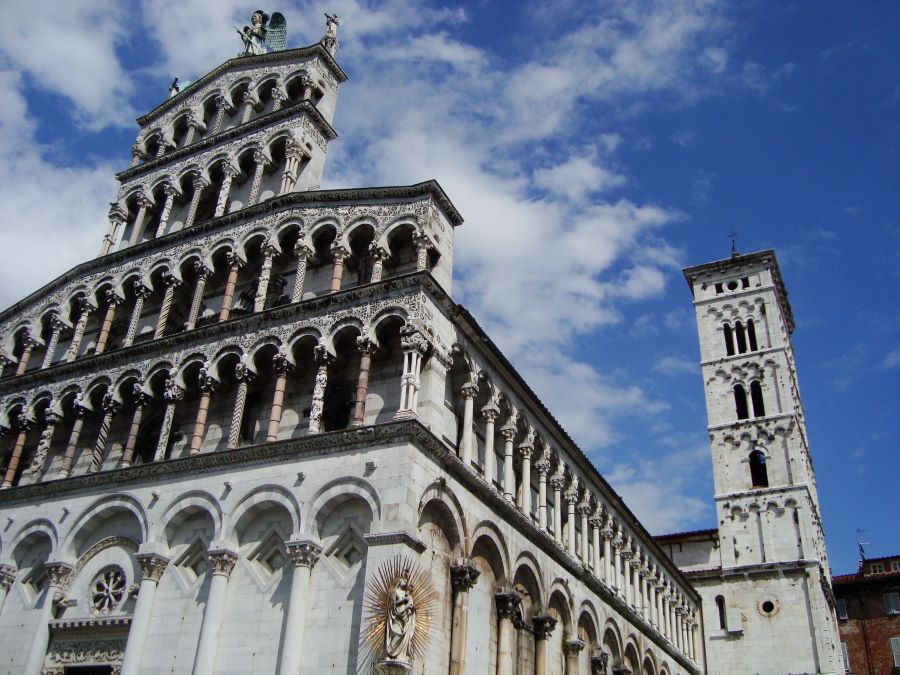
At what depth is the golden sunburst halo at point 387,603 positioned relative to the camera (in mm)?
15516

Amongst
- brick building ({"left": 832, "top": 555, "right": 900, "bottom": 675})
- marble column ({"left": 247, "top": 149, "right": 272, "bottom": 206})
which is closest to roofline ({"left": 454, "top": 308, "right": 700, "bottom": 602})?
marble column ({"left": 247, "top": 149, "right": 272, "bottom": 206})

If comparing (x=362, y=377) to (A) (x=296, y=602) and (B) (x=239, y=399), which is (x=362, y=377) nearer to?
(B) (x=239, y=399)

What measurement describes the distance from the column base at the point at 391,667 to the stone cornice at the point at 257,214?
11603mm

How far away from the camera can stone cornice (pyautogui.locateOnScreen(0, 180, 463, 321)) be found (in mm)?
21922

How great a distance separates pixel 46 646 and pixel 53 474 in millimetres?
5329

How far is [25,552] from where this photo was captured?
21.9 meters

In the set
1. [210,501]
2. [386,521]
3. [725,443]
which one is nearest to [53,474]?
[210,501]

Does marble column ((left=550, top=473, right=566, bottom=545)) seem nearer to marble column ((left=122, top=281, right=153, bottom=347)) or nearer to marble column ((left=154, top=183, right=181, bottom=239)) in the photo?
marble column ((left=122, top=281, right=153, bottom=347))

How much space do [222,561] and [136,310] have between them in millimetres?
9476

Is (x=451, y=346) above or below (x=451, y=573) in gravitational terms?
above

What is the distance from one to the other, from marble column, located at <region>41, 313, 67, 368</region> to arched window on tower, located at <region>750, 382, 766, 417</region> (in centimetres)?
3427

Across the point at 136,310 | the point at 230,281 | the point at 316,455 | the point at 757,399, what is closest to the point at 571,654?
the point at 316,455

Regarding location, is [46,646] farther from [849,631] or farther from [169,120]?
[849,631]

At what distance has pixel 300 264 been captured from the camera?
865 inches
